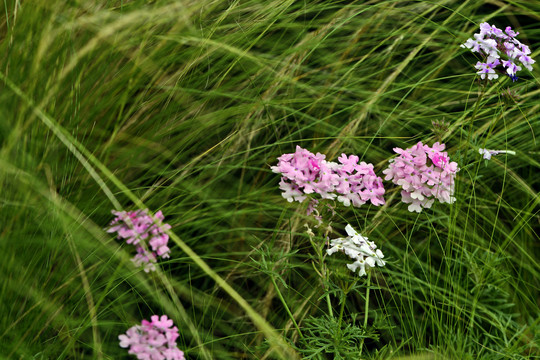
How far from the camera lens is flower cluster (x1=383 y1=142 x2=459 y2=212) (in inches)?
54.2

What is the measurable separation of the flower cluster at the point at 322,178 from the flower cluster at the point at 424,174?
71 mm

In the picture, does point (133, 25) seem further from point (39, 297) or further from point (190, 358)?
point (190, 358)

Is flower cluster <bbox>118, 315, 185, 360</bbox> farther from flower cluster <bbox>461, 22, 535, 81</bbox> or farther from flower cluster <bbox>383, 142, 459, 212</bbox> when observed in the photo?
flower cluster <bbox>461, 22, 535, 81</bbox>

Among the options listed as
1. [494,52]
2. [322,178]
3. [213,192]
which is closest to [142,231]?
[213,192]

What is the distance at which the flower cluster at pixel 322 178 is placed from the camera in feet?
4.23

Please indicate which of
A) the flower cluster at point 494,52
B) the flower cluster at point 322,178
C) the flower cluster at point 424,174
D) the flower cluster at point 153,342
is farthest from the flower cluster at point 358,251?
the flower cluster at point 494,52

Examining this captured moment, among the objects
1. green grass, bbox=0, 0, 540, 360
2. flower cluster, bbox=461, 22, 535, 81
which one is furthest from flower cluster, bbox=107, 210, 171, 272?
flower cluster, bbox=461, 22, 535, 81

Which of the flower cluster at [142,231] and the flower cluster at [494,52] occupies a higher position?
the flower cluster at [494,52]

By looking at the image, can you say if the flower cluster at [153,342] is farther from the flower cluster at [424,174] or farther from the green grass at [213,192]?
the flower cluster at [424,174]

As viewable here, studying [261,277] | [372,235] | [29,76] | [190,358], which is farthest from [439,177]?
[29,76]

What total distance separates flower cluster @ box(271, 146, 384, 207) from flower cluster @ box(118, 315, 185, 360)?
354 mm

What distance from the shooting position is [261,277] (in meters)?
1.69

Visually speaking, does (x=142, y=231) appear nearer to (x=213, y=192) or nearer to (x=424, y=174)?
(x=213, y=192)

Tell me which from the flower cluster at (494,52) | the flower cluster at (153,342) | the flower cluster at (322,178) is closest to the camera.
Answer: the flower cluster at (153,342)
